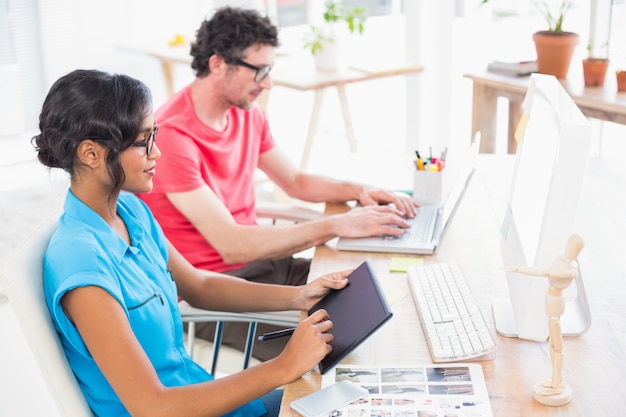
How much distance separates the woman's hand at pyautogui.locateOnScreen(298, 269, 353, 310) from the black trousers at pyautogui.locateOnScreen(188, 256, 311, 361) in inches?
12.0

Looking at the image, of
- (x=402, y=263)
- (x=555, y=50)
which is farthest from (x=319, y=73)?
(x=402, y=263)

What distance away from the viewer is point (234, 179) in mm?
2311

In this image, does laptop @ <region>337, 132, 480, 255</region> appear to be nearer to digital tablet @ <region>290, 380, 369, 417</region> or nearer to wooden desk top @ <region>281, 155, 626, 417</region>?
wooden desk top @ <region>281, 155, 626, 417</region>

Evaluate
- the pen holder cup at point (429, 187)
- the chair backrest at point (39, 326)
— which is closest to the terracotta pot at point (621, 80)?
the pen holder cup at point (429, 187)

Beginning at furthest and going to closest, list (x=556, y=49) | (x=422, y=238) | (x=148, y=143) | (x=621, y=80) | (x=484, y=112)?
(x=484, y=112) → (x=556, y=49) → (x=621, y=80) → (x=422, y=238) → (x=148, y=143)

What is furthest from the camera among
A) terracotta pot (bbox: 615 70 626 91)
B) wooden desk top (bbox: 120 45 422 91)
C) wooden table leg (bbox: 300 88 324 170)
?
wooden table leg (bbox: 300 88 324 170)

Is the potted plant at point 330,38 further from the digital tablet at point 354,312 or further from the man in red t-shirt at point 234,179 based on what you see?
the digital tablet at point 354,312

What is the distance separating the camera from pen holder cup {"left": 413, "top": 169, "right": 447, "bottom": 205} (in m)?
2.14

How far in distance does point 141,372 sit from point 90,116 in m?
0.43

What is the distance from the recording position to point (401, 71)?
3.80 meters

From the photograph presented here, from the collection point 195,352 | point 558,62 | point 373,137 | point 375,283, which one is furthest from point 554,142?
point 373,137

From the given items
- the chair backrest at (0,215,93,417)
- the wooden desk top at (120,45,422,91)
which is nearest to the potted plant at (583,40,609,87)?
the wooden desk top at (120,45,422,91)

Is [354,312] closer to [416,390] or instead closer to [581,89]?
[416,390]

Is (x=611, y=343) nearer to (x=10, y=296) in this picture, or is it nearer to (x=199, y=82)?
(x=10, y=296)
